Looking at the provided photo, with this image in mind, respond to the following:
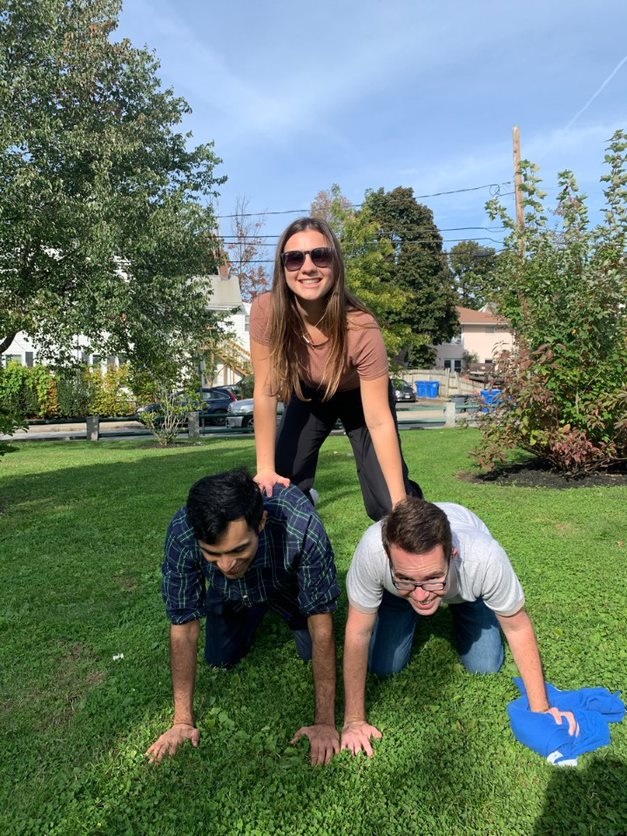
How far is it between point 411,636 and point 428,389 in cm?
4077

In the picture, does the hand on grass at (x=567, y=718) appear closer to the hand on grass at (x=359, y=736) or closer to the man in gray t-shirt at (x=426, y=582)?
the man in gray t-shirt at (x=426, y=582)

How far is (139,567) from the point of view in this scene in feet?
16.1

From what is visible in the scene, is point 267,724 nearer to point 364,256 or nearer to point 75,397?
point 364,256

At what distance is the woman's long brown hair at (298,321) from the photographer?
2.91 meters

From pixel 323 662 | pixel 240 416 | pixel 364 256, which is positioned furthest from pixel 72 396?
pixel 323 662

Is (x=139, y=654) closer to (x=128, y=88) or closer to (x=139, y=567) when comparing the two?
(x=139, y=567)

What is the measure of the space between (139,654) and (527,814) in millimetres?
2073

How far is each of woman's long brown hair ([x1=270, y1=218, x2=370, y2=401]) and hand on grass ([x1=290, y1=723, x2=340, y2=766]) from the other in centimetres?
148

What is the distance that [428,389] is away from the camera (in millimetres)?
43156

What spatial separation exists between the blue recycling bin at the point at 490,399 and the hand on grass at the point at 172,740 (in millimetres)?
6672

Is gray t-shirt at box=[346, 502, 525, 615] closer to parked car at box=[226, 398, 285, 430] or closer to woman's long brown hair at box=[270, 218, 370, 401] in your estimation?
woman's long brown hair at box=[270, 218, 370, 401]

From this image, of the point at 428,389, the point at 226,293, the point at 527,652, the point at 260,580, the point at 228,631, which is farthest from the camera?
the point at 428,389

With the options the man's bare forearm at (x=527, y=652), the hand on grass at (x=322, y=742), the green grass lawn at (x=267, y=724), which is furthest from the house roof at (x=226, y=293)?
the man's bare forearm at (x=527, y=652)

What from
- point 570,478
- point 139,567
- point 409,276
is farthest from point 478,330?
point 139,567
